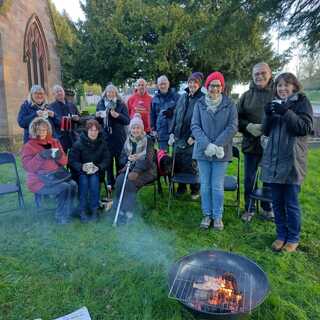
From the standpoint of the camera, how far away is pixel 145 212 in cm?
498

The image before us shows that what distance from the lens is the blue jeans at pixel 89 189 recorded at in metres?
4.69

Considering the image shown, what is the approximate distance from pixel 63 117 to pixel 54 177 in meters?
1.46

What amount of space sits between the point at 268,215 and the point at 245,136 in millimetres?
1214

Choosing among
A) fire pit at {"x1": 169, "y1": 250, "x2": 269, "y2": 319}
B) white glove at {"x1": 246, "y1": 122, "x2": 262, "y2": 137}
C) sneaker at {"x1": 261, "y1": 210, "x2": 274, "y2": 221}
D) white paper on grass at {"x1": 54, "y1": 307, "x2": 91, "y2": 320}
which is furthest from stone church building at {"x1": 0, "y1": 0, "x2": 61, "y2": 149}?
fire pit at {"x1": 169, "y1": 250, "x2": 269, "y2": 319}

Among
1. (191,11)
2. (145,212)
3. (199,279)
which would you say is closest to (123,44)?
(191,11)

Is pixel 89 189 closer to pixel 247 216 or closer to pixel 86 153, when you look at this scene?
pixel 86 153

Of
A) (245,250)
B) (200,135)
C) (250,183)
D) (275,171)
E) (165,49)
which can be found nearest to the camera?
(275,171)

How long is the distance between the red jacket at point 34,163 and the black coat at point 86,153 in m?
0.21

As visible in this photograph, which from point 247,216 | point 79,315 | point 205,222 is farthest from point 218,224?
point 79,315

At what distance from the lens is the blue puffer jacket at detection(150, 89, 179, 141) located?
578cm

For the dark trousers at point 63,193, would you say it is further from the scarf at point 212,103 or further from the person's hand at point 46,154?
the scarf at point 212,103

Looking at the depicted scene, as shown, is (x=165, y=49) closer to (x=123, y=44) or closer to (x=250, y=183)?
(x=123, y=44)

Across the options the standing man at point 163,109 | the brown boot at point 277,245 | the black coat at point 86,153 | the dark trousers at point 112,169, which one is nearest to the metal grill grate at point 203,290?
the brown boot at point 277,245

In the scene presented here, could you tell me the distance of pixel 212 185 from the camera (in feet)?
14.0
